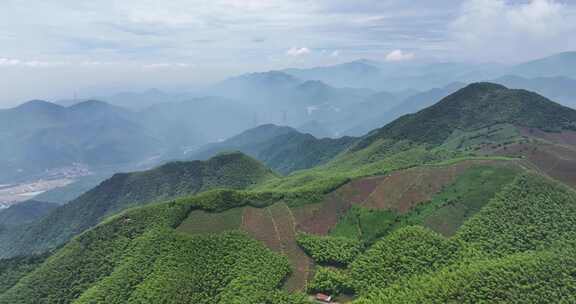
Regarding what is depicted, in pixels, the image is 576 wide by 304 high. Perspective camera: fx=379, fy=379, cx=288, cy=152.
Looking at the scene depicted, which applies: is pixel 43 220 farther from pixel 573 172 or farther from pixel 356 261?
pixel 573 172

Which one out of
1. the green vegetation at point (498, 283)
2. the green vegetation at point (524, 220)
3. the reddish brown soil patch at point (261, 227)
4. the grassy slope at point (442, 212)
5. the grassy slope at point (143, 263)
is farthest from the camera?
the reddish brown soil patch at point (261, 227)

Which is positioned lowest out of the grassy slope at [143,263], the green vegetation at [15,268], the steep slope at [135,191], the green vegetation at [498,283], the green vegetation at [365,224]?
the steep slope at [135,191]

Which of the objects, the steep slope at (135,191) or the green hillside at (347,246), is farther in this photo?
the steep slope at (135,191)

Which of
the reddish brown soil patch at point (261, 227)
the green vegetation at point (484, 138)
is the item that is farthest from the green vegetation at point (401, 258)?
the green vegetation at point (484, 138)

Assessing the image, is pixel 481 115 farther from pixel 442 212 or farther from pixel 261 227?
pixel 261 227

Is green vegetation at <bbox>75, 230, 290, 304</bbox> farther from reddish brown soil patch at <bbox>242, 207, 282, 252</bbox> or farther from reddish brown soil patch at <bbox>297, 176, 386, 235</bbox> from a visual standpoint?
reddish brown soil patch at <bbox>297, 176, 386, 235</bbox>

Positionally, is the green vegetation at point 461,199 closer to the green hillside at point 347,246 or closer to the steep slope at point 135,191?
the green hillside at point 347,246

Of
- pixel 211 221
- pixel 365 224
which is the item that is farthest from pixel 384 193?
pixel 211 221

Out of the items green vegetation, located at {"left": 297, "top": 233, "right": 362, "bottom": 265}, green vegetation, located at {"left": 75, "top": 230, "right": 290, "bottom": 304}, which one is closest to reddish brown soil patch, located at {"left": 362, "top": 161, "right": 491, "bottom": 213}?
green vegetation, located at {"left": 297, "top": 233, "right": 362, "bottom": 265}

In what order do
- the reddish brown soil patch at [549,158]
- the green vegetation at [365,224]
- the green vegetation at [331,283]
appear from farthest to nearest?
the reddish brown soil patch at [549,158], the green vegetation at [365,224], the green vegetation at [331,283]
